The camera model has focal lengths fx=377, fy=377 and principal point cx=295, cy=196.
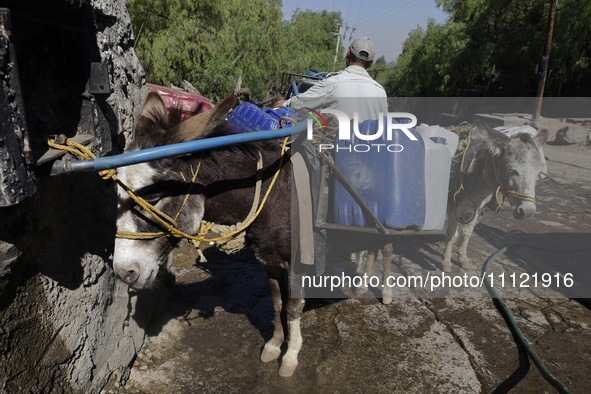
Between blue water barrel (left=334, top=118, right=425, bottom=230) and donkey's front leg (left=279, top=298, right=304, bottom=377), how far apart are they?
2.37 ft

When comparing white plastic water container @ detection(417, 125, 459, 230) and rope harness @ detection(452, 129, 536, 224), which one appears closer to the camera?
white plastic water container @ detection(417, 125, 459, 230)

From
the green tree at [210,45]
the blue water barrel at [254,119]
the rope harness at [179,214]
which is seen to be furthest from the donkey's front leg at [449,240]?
the green tree at [210,45]

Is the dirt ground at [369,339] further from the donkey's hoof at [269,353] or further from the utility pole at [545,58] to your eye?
the utility pole at [545,58]

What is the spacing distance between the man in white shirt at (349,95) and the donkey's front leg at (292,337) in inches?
64.7

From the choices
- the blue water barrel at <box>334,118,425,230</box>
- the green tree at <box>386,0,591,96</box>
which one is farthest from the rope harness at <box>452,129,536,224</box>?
the green tree at <box>386,0,591,96</box>

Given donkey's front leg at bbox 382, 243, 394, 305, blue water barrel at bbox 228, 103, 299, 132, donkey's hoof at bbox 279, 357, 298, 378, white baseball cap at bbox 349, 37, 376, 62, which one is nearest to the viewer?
blue water barrel at bbox 228, 103, 299, 132

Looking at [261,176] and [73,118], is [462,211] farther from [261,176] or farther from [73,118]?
[73,118]

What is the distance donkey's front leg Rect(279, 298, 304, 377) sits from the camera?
284cm

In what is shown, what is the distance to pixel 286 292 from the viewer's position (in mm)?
2914

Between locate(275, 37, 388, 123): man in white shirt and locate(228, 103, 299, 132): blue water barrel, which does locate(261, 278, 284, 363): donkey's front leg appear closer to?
locate(228, 103, 299, 132): blue water barrel

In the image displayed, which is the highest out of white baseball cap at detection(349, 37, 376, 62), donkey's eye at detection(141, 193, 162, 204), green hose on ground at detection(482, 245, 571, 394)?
white baseball cap at detection(349, 37, 376, 62)

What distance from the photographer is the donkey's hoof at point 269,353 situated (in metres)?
2.97

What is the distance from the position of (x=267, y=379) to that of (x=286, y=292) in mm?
646

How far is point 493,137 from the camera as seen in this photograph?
4.14 m
